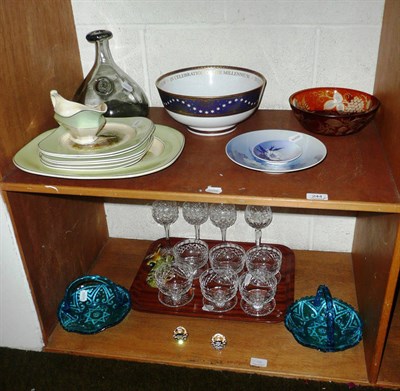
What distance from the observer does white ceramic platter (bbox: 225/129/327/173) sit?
933mm

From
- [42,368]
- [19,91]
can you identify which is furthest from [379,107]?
[42,368]

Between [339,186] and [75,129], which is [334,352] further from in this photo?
[75,129]

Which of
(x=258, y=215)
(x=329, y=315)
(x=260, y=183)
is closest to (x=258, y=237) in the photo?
(x=258, y=215)

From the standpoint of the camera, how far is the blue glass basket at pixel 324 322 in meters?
1.07

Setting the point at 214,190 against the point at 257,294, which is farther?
the point at 257,294

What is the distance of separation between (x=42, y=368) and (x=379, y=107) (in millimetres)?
916

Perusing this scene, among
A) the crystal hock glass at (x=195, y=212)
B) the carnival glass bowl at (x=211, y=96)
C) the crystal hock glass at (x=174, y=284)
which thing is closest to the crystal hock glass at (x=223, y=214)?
the crystal hock glass at (x=195, y=212)

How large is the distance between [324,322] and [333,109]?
0.48 meters

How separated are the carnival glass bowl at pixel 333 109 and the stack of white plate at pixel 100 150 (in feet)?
1.04

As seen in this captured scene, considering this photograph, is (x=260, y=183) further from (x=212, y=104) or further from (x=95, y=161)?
(x=95, y=161)

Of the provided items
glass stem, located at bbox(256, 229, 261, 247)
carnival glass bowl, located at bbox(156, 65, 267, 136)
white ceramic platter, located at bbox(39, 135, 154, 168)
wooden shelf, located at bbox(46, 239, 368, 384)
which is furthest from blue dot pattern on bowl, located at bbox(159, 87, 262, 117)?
wooden shelf, located at bbox(46, 239, 368, 384)

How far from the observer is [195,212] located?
1.28m

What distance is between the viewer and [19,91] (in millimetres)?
974

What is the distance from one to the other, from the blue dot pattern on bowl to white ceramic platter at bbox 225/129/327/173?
2.5 inches
